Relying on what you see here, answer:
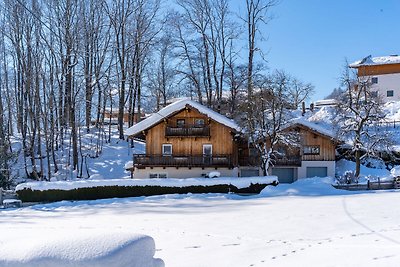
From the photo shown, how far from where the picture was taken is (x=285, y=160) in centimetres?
3241

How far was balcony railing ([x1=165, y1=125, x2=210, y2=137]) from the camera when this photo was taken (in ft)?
103

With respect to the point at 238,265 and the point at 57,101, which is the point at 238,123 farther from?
the point at 238,265

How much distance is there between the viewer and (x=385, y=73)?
53.4 meters

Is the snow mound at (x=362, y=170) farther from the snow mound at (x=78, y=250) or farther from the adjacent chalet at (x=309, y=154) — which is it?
the snow mound at (x=78, y=250)

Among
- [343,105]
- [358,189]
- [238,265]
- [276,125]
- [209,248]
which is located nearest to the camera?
[238,265]

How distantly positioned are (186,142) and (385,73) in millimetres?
34624

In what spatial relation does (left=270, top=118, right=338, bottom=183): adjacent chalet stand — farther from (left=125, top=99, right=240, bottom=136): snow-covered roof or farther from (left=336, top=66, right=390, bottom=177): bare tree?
(left=125, top=99, right=240, bottom=136): snow-covered roof

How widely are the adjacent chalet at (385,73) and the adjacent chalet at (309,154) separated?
75.6 feet

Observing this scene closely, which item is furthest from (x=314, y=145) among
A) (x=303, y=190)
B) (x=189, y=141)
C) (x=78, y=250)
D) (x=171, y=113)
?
(x=78, y=250)

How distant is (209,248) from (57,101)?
1157 inches

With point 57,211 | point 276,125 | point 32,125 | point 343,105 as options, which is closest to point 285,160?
point 276,125

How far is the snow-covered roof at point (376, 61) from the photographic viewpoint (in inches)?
2068

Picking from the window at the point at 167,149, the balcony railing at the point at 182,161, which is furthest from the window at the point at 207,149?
the window at the point at 167,149

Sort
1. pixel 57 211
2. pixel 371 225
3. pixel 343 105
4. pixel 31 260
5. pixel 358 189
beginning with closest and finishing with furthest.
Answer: pixel 31 260, pixel 371 225, pixel 57 211, pixel 358 189, pixel 343 105
